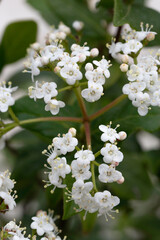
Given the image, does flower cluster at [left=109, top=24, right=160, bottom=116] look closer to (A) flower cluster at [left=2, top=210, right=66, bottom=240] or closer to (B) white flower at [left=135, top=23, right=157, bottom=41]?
(B) white flower at [left=135, top=23, right=157, bottom=41]

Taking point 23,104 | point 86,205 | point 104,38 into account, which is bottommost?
point 86,205

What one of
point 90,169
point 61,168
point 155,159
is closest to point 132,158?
point 155,159

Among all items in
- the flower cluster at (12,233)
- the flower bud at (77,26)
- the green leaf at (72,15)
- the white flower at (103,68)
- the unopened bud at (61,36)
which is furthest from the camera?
the green leaf at (72,15)

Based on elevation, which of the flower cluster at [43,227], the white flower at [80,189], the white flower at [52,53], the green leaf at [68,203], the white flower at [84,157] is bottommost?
the flower cluster at [43,227]

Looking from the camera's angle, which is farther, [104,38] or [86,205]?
[104,38]

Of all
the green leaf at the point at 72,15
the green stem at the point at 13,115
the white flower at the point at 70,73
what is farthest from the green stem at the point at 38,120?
the green leaf at the point at 72,15

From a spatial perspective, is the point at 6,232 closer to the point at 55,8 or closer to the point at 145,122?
the point at 145,122

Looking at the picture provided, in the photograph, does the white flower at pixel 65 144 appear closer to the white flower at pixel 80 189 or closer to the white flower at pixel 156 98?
the white flower at pixel 80 189
